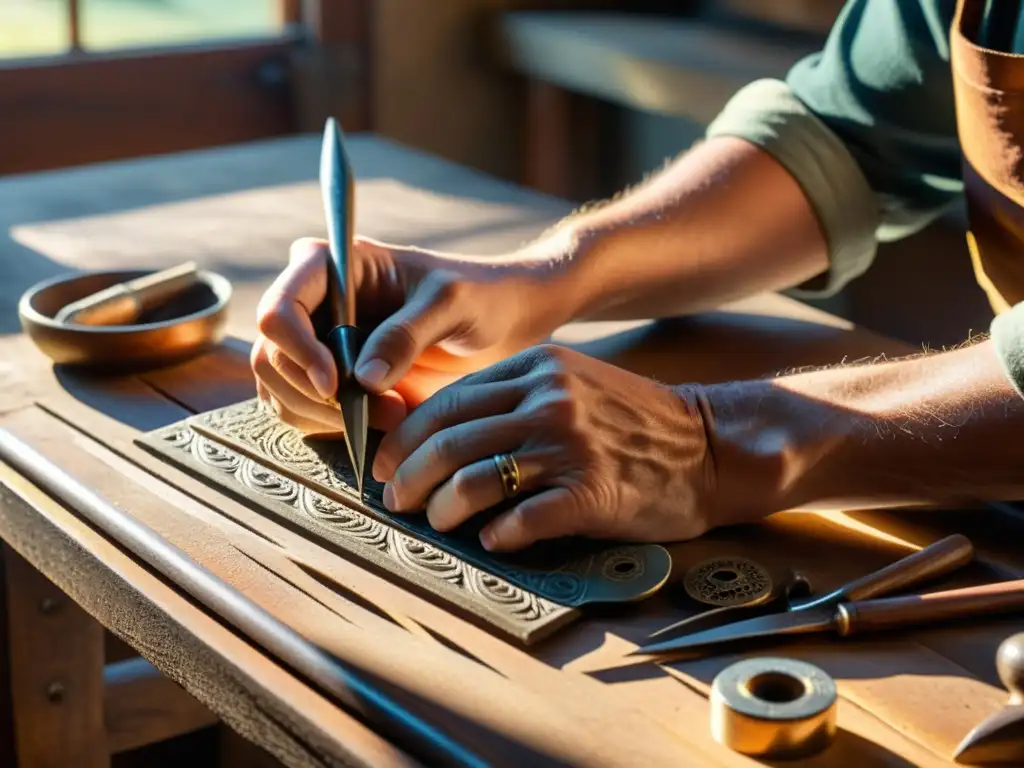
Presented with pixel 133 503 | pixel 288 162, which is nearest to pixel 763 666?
pixel 133 503

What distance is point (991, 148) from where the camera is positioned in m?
1.16

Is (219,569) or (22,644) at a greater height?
(219,569)

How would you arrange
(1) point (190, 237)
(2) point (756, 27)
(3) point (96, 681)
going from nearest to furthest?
(3) point (96, 681)
(1) point (190, 237)
(2) point (756, 27)

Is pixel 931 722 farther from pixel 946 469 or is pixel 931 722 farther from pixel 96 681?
pixel 96 681

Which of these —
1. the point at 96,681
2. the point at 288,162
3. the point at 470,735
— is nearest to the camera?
the point at 470,735

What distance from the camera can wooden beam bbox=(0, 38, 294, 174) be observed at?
2.40m

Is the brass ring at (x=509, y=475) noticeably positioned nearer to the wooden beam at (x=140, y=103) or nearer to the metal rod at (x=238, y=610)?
the metal rod at (x=238, y=610)

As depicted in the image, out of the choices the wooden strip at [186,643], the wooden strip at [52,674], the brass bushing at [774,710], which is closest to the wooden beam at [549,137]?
the wooden strip at [52,674]

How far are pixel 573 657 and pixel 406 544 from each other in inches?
6.3

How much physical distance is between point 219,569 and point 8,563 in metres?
0.54

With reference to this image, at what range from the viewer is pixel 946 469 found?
0.94m

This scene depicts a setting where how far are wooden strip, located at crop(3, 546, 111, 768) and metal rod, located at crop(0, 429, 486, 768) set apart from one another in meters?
0.32

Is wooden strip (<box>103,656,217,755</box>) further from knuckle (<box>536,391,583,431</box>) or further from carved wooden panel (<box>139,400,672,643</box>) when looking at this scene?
knuckle (<box>536,391,583,431</box>)

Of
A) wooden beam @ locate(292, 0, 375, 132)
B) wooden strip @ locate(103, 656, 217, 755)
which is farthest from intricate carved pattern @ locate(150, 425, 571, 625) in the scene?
wooden beam @ locate(292, 0, 375, 132)
